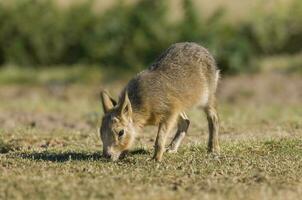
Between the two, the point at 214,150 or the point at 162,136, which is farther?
the point at 214,150

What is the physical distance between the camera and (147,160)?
376 inches

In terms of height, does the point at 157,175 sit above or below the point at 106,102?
below

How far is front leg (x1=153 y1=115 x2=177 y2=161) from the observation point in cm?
962

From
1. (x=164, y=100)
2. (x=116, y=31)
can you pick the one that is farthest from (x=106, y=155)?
(x=116, y=31)

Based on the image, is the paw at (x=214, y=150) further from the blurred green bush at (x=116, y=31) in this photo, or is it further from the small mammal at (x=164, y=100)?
the blurred green bush at (x=116, y=31)

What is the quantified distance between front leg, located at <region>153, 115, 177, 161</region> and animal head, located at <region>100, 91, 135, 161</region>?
332 millimetres

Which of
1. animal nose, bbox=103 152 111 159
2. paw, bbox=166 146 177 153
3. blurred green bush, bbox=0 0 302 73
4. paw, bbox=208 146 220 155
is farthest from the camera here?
blurred green bush, bbox=0 0 302 73

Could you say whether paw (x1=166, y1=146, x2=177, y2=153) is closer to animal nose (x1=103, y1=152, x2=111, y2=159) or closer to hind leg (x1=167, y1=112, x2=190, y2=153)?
hind leg (x1=167, y1=112, x2=190, y2=153)

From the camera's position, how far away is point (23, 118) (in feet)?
47.7

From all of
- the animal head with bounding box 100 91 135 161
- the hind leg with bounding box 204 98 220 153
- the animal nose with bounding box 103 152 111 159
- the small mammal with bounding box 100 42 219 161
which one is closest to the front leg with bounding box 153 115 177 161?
the small mammal with bounding box 100 42 219 161

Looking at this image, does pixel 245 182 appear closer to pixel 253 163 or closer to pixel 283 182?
pixel 283 182

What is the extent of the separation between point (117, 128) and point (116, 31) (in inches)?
507

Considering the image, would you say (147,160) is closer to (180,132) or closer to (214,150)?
(214,150)

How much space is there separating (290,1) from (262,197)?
16.7 metres
